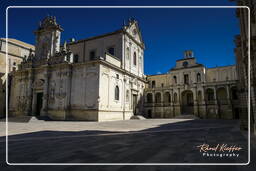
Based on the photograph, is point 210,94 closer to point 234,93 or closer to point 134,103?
point 234,93

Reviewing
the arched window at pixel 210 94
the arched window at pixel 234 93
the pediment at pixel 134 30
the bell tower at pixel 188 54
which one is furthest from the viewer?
the bell tower at pixel 188 54

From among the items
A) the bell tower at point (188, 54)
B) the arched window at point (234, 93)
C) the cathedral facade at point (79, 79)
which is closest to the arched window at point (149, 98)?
the cathedral facade at point (79, 79)

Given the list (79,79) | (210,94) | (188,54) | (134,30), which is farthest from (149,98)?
(79,79)

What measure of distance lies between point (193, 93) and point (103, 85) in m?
20.6

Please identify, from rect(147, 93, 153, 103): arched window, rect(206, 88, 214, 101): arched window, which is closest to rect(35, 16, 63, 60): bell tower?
rect(147, 93, 153, 103): arched window

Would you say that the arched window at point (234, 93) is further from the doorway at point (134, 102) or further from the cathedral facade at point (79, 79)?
the doorway at point (134, 102)

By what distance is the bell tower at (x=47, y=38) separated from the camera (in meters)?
27.6

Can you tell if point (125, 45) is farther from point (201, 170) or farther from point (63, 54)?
point (201, 170)

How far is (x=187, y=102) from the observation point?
121 feet

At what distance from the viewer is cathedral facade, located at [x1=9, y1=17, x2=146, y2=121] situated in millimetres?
22769

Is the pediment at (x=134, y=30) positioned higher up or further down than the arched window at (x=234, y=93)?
higher up

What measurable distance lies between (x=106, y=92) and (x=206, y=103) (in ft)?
68.7

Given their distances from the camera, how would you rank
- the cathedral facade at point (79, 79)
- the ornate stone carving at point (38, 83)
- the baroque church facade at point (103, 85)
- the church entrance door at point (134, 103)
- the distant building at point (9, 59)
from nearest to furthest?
the cathedral facade at point (79, 79) → the baroque church facade at point (103, 85) → the ornate stone carving at point (38, 83) → the distant building at point (9, 59) → the church entrance door at point (134, 103)

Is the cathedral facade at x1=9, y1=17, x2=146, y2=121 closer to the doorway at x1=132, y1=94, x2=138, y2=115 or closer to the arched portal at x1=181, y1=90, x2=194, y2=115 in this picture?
the doorway at x1=132, y1=94, x2=138, y2=115
